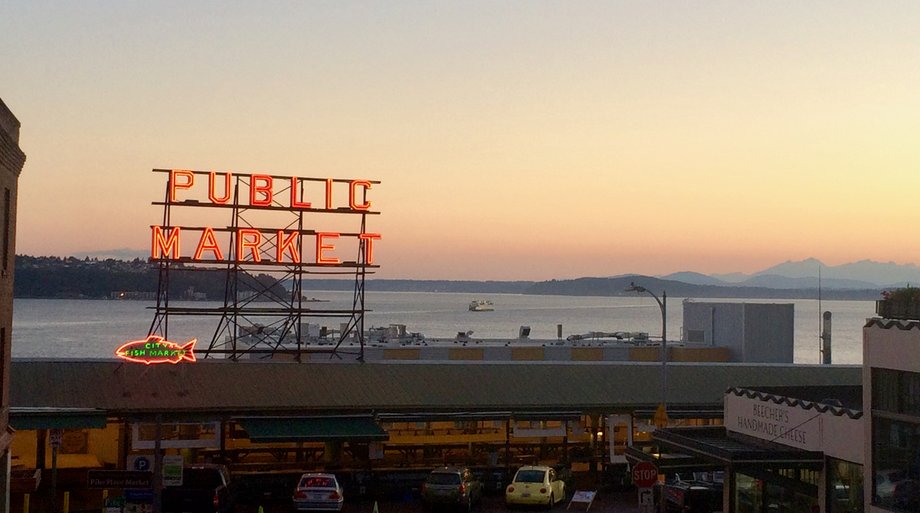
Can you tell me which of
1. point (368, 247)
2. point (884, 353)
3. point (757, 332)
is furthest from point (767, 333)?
point (884, 353)

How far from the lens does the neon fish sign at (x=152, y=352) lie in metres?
34.9

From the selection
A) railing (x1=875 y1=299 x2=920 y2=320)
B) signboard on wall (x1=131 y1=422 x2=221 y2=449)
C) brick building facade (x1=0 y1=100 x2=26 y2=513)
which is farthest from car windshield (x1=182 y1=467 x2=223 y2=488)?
railing (x1=875 y1=299 x2=920 y2=320)

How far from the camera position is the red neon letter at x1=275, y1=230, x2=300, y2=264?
155 ft

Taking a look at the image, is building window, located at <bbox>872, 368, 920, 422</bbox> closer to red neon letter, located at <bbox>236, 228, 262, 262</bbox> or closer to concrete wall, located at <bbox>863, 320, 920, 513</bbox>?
concrete wall, located at <bbox>863, 320, 920, 513</bbox>

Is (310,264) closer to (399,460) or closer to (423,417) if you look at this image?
(399,460)

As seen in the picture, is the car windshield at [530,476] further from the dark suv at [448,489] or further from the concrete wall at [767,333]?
the concrete wall at [767,333]

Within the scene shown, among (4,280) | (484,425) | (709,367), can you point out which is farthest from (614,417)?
(4,280)

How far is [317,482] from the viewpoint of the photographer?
103 ft

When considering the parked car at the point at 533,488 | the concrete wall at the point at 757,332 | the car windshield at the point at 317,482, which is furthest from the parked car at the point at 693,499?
the concrete wall at the point at 757,332

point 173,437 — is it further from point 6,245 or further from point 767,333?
point 767,333

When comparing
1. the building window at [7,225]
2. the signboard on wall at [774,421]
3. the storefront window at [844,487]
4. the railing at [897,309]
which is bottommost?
the storefront window at [844,487]

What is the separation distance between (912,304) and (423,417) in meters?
17.4

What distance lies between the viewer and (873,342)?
917 inches

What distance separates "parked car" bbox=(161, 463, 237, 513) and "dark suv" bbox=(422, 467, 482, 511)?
6128 millimetres
